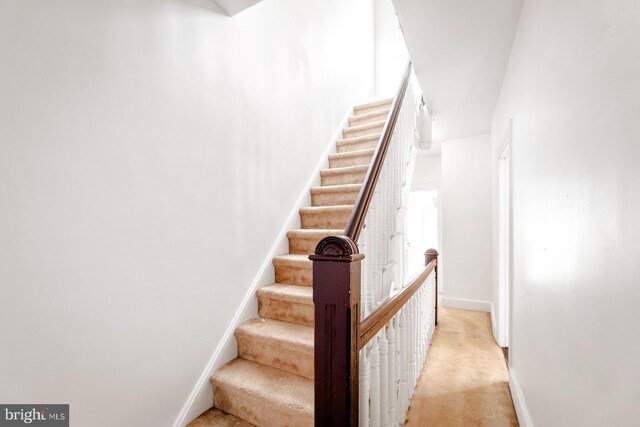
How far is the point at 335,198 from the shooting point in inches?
109

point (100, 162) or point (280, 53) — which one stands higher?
point (280, 53)

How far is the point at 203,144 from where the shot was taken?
1810 millimetres

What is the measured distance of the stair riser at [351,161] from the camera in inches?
120

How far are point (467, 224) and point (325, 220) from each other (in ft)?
8.78

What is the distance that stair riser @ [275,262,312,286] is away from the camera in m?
2.21

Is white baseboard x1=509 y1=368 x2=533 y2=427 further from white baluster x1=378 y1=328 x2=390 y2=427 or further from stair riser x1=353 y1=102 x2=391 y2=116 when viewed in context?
stair riser x1=353 y1=102 x2=391 y2=116

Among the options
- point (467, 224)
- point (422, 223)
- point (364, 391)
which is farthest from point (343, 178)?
point (422, 223)

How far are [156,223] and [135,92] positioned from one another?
64 cm

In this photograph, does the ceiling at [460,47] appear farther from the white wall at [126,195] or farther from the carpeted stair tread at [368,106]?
the white wall at [126,195]

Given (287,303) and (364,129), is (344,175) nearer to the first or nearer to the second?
(364,129)

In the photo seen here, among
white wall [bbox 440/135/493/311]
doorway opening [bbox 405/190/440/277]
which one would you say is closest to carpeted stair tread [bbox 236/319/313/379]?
white wall [bbox 440/135/493/311]

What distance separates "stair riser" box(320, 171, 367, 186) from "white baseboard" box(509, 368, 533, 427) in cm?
189

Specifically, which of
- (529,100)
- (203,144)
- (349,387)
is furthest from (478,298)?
(203,144)

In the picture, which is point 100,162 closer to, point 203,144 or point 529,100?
point 203,144
